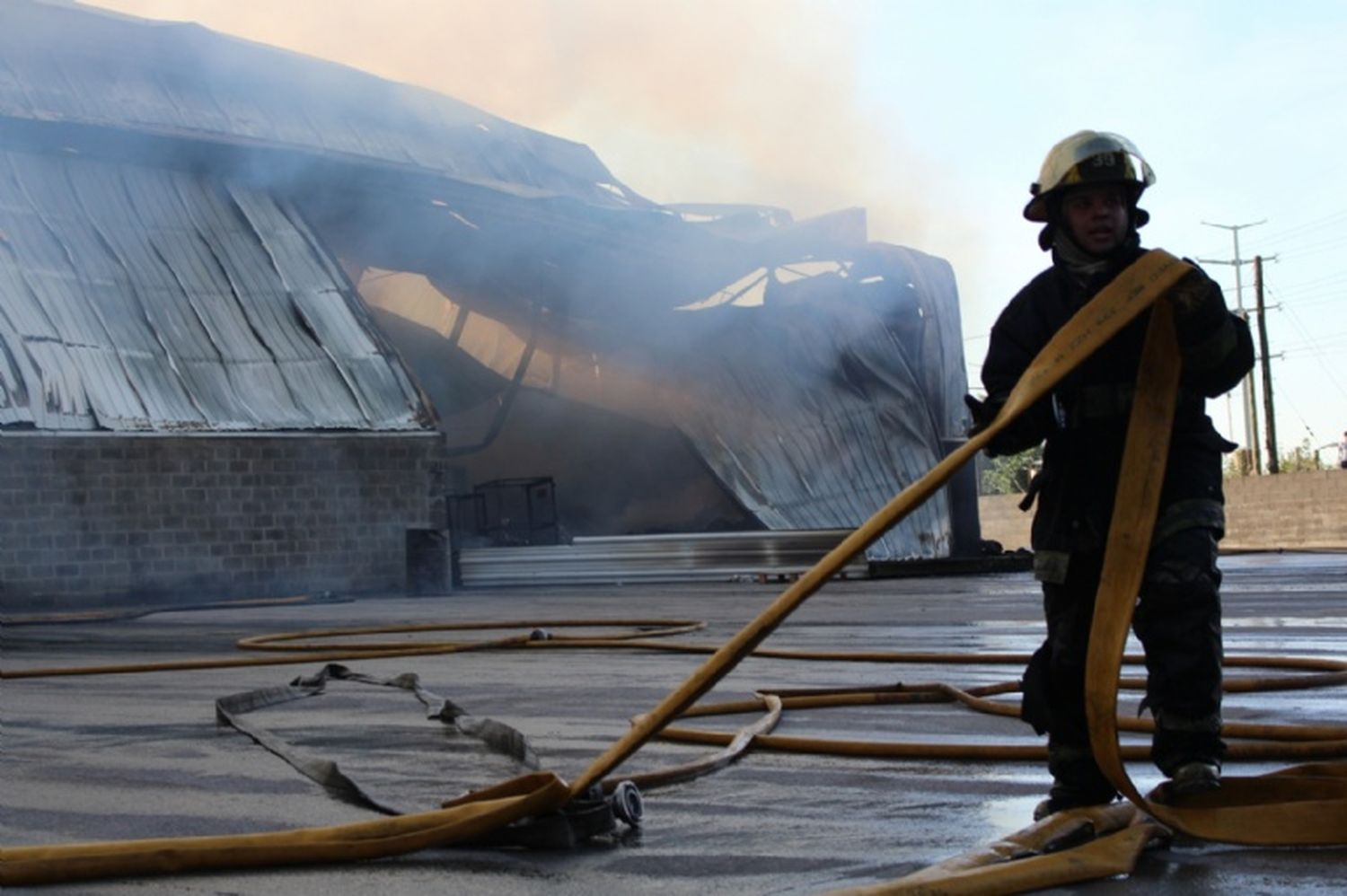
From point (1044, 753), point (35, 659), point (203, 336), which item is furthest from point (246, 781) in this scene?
point (203, 336)

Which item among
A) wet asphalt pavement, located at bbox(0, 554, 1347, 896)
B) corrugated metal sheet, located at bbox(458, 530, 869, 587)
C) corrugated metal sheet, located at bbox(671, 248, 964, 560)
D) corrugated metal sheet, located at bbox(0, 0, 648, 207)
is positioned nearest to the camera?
wet asphalt pavement, located at bbox(0, 554, 1347, 896)

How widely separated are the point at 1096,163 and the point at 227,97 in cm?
2560

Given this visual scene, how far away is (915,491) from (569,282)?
2764 cm

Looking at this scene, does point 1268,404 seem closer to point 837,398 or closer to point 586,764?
point 837,398

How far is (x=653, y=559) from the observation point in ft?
78.3

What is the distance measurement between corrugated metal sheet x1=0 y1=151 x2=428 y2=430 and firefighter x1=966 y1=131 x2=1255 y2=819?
1913 centimetres

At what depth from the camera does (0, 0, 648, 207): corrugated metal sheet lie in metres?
25.2

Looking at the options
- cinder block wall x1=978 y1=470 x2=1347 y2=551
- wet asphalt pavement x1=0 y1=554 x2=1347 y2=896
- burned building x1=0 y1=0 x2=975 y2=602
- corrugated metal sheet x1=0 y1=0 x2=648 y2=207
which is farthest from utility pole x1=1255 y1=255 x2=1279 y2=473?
wet asphalt pavement x1=0 y1=554 x2=1347 y2=896

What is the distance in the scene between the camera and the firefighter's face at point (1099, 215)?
387cm

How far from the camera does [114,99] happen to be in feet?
84.5

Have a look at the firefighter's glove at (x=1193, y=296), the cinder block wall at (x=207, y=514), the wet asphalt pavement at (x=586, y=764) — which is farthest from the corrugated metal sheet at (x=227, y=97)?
the firefighter's glove at (x=1193, y=296)

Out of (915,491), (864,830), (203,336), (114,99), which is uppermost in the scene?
(114,99)

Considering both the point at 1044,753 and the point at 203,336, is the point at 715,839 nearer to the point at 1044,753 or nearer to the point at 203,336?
the point at 1044,753

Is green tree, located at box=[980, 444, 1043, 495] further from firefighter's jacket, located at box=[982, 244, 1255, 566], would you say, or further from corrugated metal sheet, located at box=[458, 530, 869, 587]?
firefighter's jacket, located at box=[982, 244, 1255, 566]
